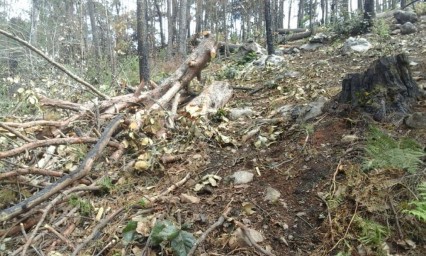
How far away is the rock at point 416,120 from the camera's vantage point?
286cm

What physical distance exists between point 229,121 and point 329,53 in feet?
16.4

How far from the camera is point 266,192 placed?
266cm

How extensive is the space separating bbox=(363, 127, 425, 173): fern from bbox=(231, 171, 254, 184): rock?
941 millimetres

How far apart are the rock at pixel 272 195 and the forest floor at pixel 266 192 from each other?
0.11ft

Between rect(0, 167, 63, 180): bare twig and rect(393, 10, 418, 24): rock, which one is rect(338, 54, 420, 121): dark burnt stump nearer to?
rect(0, 167, 63, 180): bare twig

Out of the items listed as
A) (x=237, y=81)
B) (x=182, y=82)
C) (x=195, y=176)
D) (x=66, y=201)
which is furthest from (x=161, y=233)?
(x=237, y=81)

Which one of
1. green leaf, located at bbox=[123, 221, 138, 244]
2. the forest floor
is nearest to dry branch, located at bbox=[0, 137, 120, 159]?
the forest floor

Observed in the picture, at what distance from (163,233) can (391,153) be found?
1706mm

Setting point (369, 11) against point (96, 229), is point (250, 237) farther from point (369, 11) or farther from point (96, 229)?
point (369, 11)

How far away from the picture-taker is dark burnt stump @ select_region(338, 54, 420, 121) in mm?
3152

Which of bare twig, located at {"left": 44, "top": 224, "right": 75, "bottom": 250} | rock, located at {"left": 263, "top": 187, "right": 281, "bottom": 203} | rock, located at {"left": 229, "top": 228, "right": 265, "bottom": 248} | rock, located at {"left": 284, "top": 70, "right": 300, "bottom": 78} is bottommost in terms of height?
bare twig, located at {"left": 44, "top": 224, "right": 75, "bottom": 250}

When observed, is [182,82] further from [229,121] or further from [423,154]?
[423,154]

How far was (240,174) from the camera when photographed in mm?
2957

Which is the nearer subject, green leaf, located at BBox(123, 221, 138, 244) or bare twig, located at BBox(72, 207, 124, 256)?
green leaf, located at BBox(123, 221, 138, 244)
